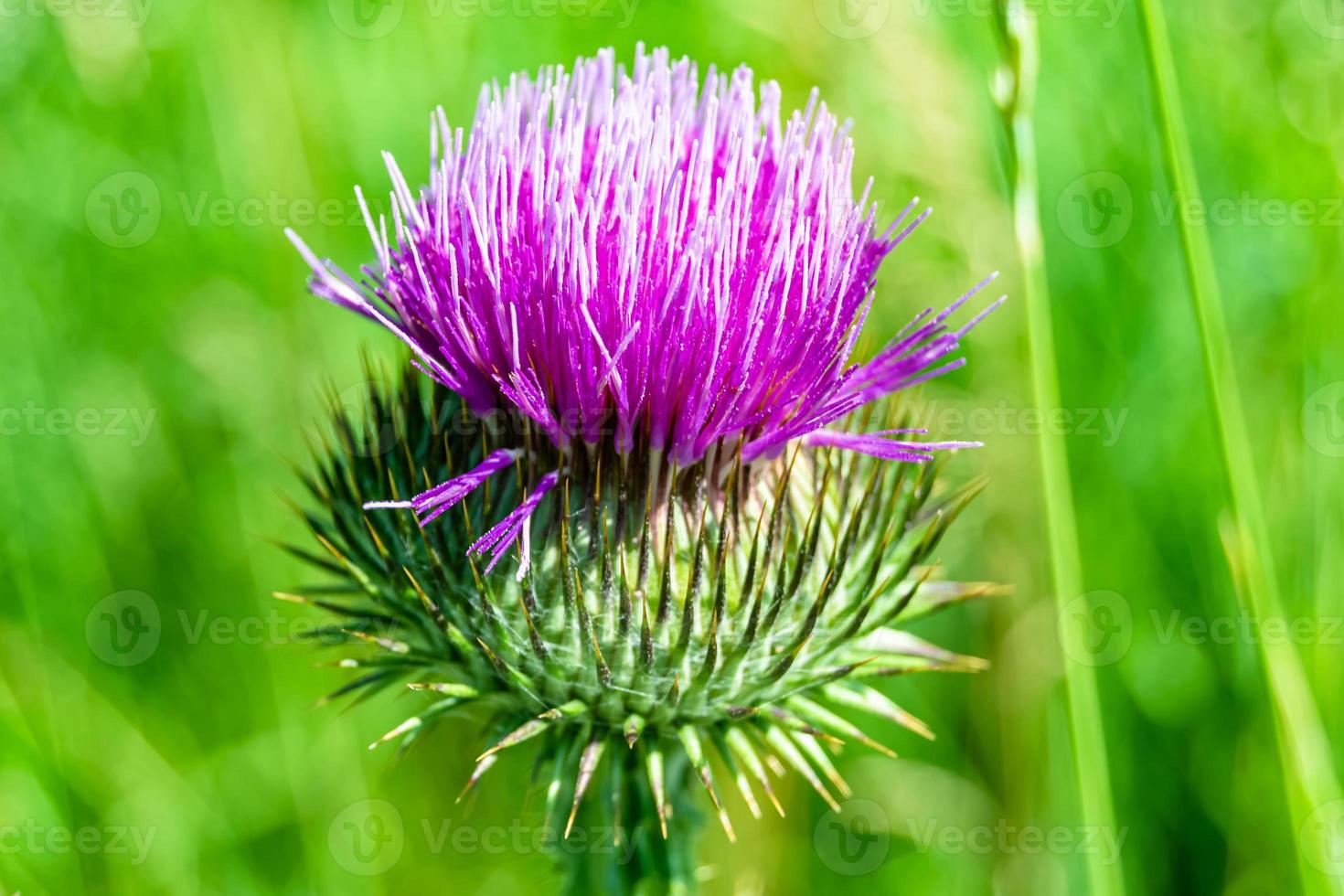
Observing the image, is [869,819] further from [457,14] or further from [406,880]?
[457,14]

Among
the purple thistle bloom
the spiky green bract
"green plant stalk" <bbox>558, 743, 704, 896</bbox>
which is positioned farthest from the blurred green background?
the purple thistle bloom

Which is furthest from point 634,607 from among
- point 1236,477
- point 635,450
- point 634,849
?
point 1236,477

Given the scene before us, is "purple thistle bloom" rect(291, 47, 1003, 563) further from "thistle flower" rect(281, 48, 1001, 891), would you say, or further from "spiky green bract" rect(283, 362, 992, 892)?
"spiky green bract" rect(283, 362, 992, 892)

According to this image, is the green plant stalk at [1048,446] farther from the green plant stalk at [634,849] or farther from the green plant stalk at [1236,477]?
the green plant stalk at [634,849]

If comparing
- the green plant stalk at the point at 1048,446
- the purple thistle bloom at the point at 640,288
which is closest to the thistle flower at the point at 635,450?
the purple thistle bloom at the point at 640,288

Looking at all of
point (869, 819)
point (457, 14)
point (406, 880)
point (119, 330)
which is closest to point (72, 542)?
point (119, 330)
